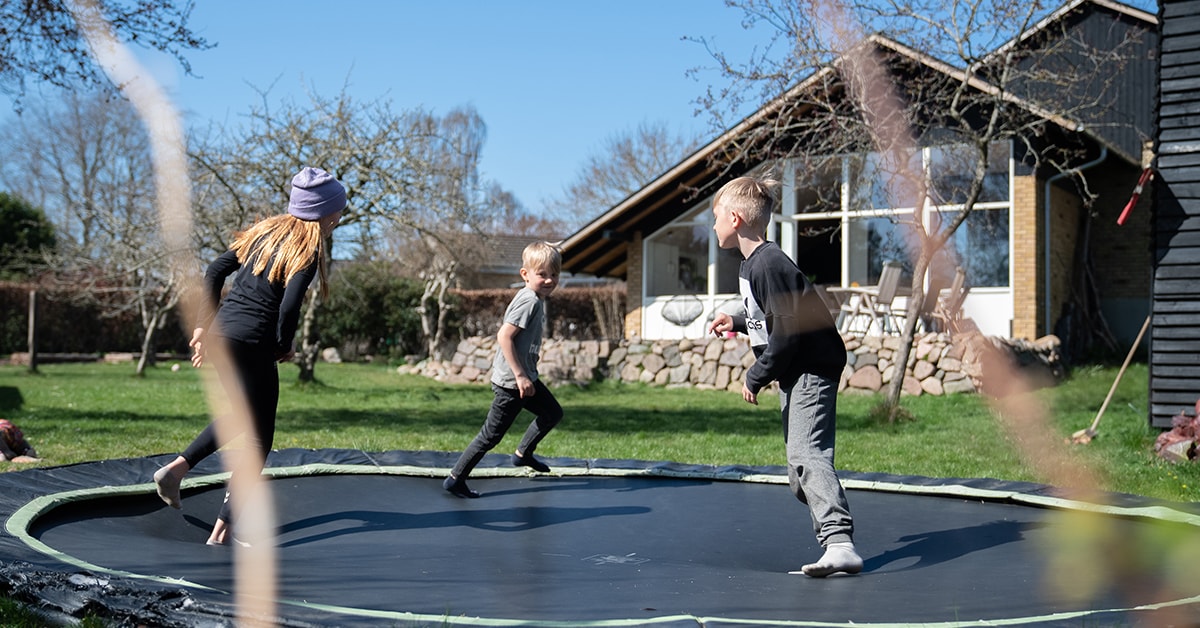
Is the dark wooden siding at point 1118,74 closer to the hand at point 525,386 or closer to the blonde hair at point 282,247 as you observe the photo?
the hand at point 525,386

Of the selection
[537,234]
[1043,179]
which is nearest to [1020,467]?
[1043,179]

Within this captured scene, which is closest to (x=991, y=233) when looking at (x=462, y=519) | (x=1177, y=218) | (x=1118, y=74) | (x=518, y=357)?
(x=1118, y=74)

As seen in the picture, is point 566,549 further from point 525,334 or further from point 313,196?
point 313,196

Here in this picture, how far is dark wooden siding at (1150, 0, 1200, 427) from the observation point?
6539 millimetres

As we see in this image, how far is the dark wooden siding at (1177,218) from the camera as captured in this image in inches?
257

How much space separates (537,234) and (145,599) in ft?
111

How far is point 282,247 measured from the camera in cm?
316

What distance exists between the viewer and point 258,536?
3.26 metres

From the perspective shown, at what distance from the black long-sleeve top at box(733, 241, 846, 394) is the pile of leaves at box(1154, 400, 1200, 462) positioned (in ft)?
12.9

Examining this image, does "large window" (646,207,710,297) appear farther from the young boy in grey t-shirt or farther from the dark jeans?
the young boy in grey t-shirt

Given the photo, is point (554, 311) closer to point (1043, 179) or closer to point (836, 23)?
point (1043, 179)

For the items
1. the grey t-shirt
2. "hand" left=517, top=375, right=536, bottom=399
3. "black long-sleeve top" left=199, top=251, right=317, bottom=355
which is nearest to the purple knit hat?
"black long-sleeve top" left=199, top=251, right=317, bottom=355

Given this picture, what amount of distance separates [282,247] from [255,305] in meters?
0.19

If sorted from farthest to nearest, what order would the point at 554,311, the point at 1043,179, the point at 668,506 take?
the point at 554,311
the point at 1043,179
the point at 668,506
